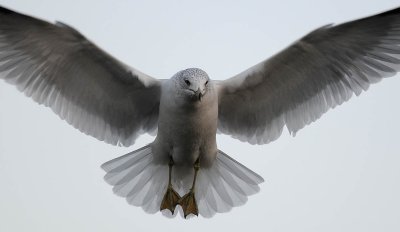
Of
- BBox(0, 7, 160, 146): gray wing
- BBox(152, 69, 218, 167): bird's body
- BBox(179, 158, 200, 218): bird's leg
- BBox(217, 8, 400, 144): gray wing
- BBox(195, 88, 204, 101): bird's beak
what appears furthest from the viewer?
BBox(179, 158, 200, 218): bird's leg

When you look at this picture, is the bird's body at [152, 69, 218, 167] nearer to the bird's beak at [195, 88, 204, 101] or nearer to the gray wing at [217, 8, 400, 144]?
the bird's beak at [195, 88, 204, 101]

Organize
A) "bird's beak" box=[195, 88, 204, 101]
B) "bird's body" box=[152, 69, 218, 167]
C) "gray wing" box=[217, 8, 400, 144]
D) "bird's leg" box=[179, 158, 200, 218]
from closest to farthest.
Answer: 1. "bird's beak" box=[195, 88, 204, 101]
2. "bird's body" box=[152, 69, 218, 167]
3. "gray wing" box=[217, 8, 400, 144]
4. "bird's leg" box=[179, 158, 200, 218]

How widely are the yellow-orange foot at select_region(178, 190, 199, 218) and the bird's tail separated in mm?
187

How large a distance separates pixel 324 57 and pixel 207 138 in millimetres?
1623

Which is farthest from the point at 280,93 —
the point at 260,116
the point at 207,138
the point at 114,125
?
the point at 114,125

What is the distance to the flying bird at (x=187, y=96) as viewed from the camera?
11172 millimetres

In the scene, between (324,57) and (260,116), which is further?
Result: (260,116)

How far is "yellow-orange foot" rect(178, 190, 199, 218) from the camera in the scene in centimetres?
1182

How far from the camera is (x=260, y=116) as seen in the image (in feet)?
40.2

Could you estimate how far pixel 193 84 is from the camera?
1088 centimetres

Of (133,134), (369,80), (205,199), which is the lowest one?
(205,199)

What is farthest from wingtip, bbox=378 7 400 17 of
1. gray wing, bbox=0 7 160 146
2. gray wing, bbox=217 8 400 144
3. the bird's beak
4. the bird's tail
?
gray wing, bbox=0 7 160 146

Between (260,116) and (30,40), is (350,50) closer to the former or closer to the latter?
(260,116)

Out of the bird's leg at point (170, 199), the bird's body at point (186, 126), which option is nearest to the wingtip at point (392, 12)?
the bird's body at point (186, 126)
